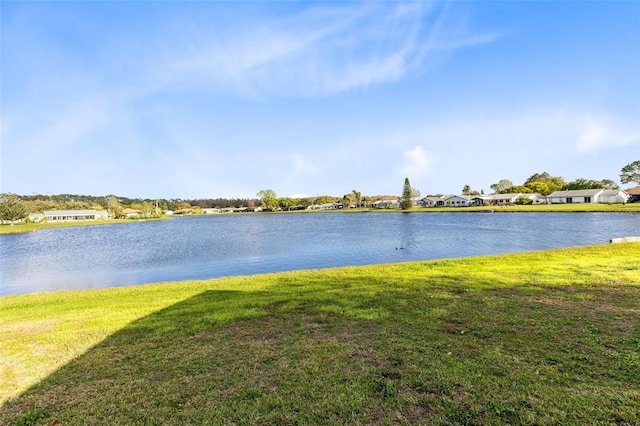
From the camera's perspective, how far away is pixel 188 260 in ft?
74.5

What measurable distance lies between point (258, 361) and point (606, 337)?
16.7ft

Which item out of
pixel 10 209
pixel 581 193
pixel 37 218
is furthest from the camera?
pixel 37 218

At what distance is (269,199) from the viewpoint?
160 metres

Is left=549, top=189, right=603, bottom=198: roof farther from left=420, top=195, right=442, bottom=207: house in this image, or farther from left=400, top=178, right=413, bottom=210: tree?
left=400, top=178, right=413, bottom=210: tree

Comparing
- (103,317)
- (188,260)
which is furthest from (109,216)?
(103,317)

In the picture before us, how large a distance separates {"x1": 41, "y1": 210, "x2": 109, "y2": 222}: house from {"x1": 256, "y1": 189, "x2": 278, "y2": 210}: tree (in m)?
67.7

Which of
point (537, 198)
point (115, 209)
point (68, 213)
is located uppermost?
point (115, 209)

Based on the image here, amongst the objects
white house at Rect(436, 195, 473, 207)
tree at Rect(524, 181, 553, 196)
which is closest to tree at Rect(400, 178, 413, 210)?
white house at Rect(436, 195, 473, 207)

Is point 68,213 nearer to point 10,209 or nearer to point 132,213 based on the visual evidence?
point 132,213

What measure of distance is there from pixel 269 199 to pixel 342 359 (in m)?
158

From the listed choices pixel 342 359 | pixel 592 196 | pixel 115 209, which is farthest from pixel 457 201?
pixel 115 209

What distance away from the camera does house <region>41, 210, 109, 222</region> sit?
106 metres

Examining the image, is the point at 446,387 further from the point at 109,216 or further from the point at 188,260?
the point at 109,216

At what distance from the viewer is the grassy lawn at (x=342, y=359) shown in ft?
10.8
